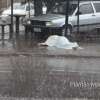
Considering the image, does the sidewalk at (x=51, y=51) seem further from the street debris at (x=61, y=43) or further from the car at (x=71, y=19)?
the car at (x=71, y=19)

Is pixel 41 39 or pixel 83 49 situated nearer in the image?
pixel 83 49

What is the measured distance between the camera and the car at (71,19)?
70.5 ft

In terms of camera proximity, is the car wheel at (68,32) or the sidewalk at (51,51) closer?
the sidewalk at (51,51)

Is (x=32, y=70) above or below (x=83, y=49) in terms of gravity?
above

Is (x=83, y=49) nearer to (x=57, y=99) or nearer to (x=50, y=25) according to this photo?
(x=50, y=25)

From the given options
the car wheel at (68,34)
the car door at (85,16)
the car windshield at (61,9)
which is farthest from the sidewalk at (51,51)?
the car windshield at (61,9)

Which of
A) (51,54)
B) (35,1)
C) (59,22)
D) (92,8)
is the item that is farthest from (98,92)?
(35,1)

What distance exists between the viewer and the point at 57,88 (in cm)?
749

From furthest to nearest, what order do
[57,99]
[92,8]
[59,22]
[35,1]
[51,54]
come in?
[35,1] → [92,8] → [59,22] → [51,54] → [57,99]

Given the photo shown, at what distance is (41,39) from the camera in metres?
21.6

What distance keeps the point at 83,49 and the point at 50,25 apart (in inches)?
145

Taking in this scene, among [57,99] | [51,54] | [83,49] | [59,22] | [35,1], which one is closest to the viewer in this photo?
[57,99]

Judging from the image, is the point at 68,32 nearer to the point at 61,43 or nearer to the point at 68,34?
the point at 68,34

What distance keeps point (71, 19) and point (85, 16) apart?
85 cm
